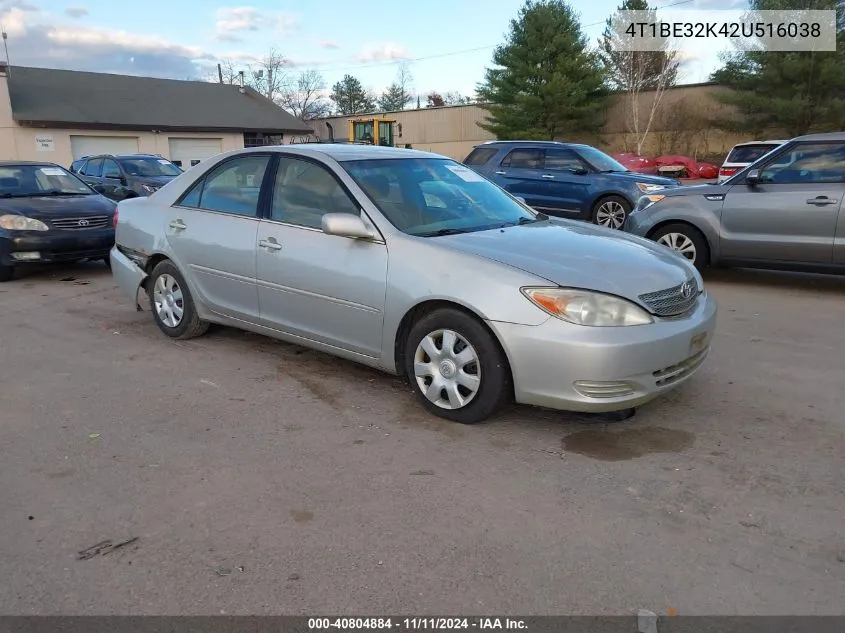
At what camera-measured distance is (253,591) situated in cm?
260

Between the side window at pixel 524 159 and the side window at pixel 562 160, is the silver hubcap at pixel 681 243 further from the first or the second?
the side window at pixel 524 159

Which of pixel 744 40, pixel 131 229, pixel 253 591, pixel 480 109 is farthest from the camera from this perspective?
pixel 480 109

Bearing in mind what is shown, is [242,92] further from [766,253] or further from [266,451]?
[266,451]

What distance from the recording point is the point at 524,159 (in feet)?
40.5

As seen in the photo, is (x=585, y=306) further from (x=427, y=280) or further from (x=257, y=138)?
(x=257, y=138)

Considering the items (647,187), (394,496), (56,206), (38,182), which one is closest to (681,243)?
(647,187)

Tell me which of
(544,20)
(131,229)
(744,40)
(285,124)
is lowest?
(131,229)

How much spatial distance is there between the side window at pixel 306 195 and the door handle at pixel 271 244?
172 millimetres

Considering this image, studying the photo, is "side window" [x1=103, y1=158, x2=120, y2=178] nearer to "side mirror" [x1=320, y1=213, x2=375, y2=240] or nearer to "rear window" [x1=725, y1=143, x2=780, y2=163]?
"side mirror" [x1=320, y1=213, x2=375, y2=240]

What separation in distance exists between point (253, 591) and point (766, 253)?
7.08 metres

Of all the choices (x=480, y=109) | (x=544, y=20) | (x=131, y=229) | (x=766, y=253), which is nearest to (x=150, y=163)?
(x=131, y=229)

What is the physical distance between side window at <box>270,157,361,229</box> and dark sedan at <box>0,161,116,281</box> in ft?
16.7

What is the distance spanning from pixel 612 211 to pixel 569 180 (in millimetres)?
922
